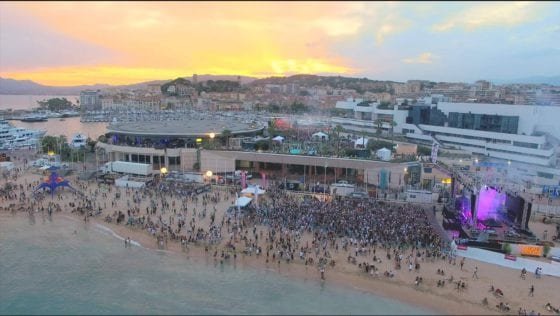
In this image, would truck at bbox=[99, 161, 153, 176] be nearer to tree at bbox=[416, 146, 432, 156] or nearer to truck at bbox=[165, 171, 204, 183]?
truck at bbox=[165, 171, 204, 183]

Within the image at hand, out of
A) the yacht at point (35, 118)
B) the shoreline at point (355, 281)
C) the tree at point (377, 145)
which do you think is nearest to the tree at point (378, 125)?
the tree at point (377, 145)

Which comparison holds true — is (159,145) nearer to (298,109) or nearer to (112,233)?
(112,233)

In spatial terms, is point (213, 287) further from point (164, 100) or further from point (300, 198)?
point (164, 100)

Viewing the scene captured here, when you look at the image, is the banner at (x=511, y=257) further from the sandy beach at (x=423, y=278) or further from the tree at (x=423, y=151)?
the tree at (x=423, y=151)

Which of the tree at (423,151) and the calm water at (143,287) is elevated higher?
the tree at (423,151)

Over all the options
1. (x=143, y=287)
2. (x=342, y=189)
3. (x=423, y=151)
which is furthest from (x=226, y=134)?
(x=143, y=287)

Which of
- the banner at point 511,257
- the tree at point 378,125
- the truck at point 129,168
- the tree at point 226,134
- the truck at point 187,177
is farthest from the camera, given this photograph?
the tree at point 378,125
